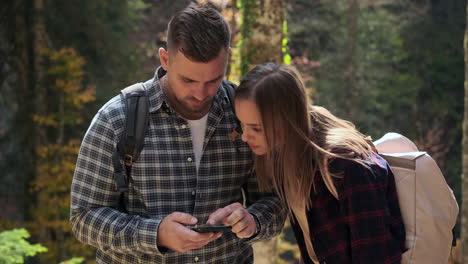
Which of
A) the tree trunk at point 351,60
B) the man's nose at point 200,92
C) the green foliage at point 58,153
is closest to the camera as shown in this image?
the man's nose at point 200,92

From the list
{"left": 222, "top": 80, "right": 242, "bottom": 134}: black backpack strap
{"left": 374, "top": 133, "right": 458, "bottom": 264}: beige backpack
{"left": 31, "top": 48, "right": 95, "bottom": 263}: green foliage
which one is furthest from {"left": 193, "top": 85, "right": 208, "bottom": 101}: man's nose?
{"left": 31, "top": 48, "right": 95, "bottom": 263}: green foliage

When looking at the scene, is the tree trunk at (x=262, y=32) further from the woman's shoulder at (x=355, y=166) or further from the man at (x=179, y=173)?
the woman's shoulder at (x=355, y=166)

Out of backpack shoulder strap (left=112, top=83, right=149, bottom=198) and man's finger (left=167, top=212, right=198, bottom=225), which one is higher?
backpack shoulder strap (left=112, top=83, right=149, bottom=198)

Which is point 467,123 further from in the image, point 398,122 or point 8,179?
point 398,122

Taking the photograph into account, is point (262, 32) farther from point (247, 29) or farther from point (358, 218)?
point (358, 218)

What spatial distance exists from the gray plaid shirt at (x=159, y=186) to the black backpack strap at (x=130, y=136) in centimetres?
2

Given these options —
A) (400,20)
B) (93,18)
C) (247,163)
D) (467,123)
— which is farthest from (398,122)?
(247,163)

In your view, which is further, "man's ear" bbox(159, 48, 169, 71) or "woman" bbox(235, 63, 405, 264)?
"man's ear" bbox(159, 48, 169, 71)

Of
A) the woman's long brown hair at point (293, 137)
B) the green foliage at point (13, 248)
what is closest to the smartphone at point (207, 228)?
the woman's long brown hair at point (293, 137)

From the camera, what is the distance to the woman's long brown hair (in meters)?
2.01

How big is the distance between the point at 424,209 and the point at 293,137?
1.67 feet

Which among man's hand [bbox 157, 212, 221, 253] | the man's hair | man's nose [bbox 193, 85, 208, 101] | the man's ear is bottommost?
man's hand [bbox 157, 212, 221, 253]

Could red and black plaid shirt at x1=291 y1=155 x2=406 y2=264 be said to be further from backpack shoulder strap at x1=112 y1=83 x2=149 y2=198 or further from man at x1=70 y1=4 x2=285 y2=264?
backpack shoulder strap at x1=112 y1=83 x2=149 y2=198

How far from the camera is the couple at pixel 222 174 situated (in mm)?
1979
